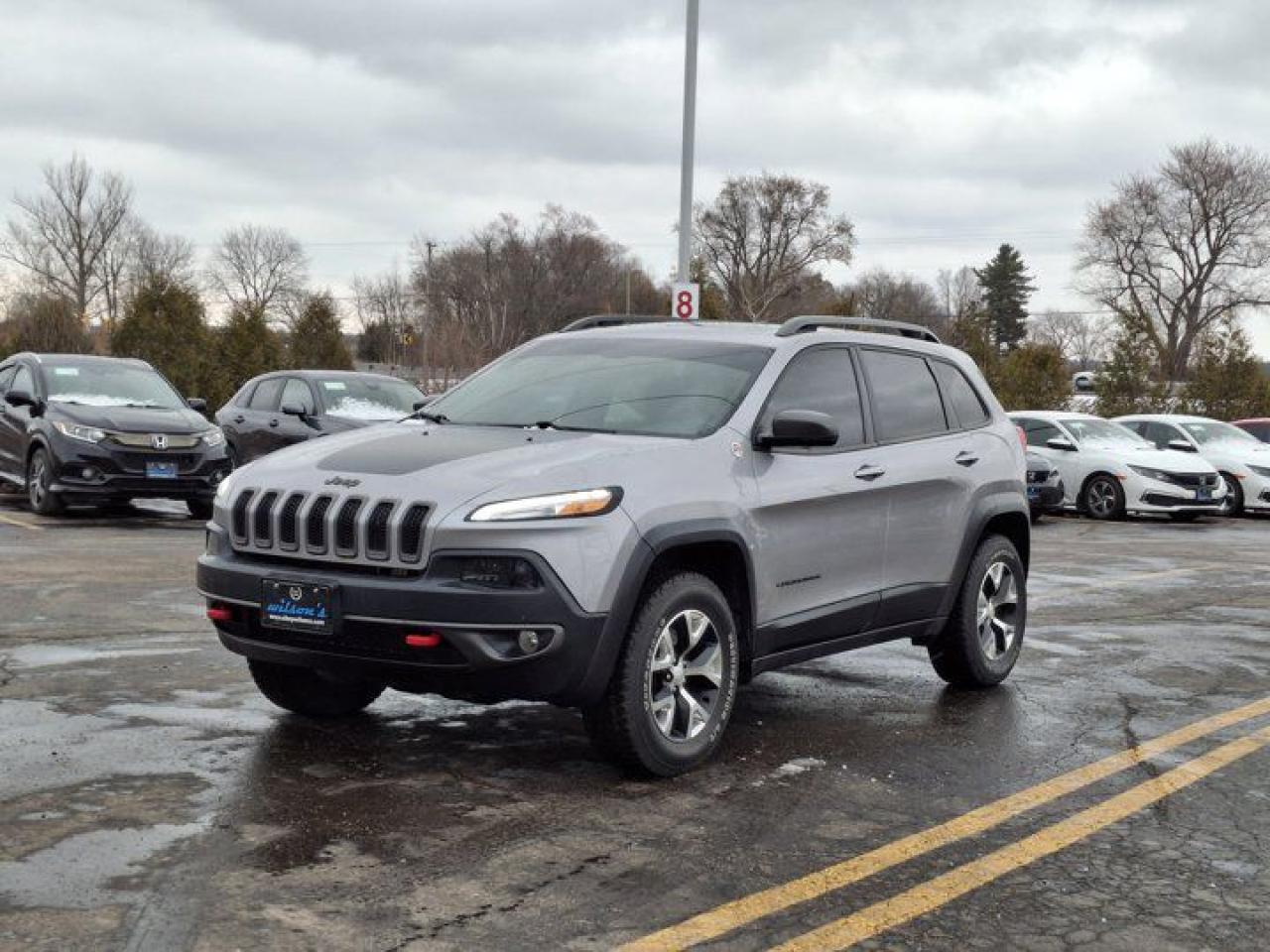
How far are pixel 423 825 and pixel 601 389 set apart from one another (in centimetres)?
213

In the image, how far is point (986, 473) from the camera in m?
7.30

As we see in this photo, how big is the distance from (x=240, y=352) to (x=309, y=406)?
18.8 meters

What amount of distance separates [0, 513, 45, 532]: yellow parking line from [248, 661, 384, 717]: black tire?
28.0ft

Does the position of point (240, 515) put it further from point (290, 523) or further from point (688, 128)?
point (688, 128)

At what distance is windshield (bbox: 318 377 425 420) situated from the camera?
55.0 ft

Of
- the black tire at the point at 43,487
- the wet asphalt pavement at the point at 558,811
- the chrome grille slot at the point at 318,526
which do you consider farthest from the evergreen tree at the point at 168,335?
the chrome grille slot at the point at 318,526

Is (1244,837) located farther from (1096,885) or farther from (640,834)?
(640,834)

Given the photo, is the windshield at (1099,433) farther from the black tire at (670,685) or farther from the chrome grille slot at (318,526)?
the chrome grille slot at (318,526)

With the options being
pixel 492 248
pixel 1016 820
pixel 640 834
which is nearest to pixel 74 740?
pixel 640 834

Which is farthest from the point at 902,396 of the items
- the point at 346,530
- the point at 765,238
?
the point at 765,238

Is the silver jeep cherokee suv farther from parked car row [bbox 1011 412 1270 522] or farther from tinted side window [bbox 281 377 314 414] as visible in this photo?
parked car row [bbox 1011 412 1270 522]

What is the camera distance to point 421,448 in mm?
5559

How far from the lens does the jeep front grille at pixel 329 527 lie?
16.4 ft

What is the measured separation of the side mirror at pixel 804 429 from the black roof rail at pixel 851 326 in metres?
0.49
